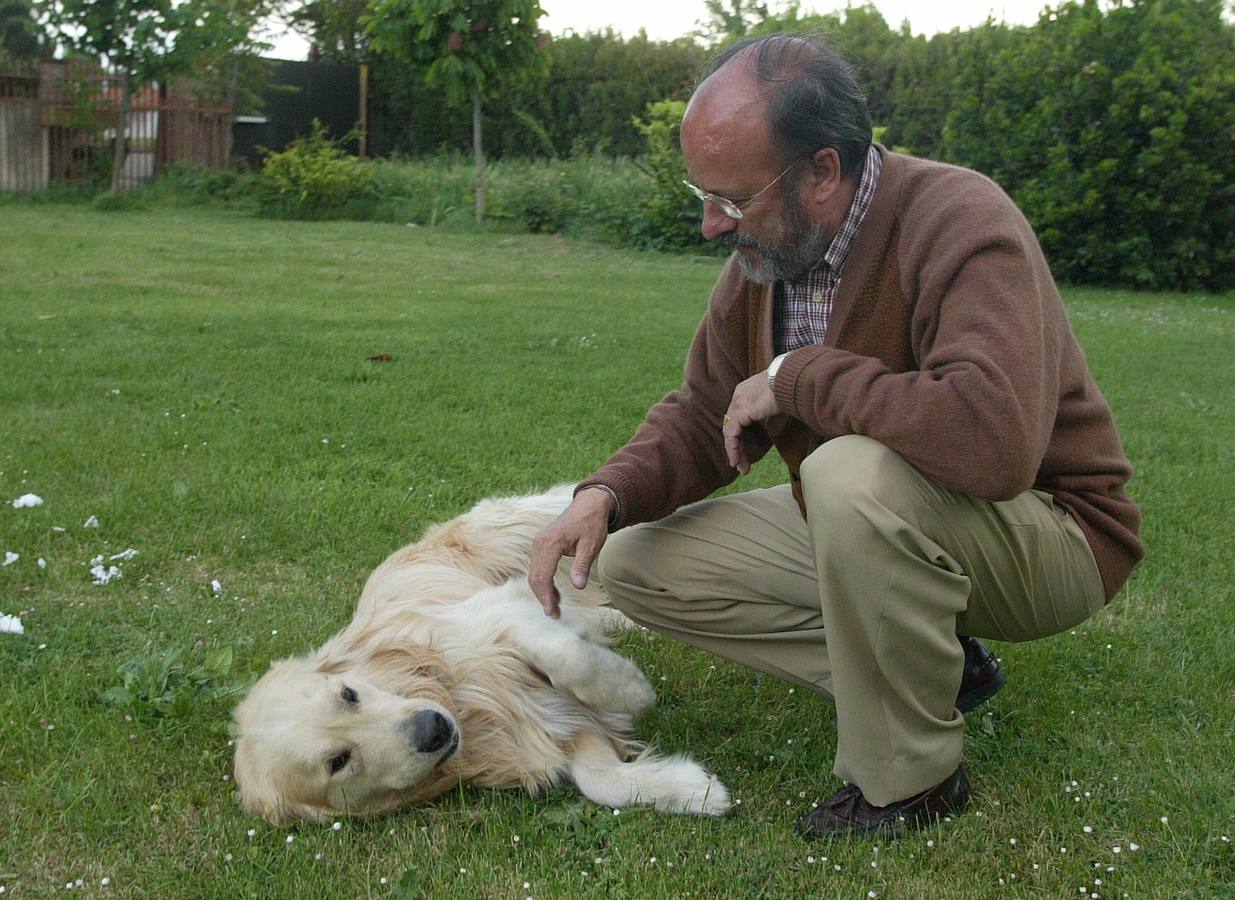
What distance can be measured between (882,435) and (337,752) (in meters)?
1.43

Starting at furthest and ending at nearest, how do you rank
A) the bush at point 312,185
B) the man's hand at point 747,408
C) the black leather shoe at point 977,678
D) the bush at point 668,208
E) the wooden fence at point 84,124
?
the wooden fence at point 84,124 → the bush at point 312,185 → the bush at point 668,208 → the black leather shoe at point 977,678 → the man's hand at point 747,408

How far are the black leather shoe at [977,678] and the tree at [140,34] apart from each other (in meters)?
18.3

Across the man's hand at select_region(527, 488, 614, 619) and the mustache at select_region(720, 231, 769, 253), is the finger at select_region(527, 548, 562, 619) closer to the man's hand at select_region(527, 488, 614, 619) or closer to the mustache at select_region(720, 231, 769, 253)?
the man's hand at select_region(527, 488, 614, 619)

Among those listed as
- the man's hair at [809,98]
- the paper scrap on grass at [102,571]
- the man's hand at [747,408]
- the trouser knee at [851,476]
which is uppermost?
the man's hair at [809,98]

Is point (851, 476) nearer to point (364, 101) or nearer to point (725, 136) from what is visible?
point (725, 136)

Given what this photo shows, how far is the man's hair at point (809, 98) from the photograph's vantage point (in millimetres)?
2562

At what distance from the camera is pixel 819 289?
2854 mm

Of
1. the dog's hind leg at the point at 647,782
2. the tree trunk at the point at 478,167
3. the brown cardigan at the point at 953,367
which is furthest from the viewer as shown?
the tree trunk at the point at 478,167

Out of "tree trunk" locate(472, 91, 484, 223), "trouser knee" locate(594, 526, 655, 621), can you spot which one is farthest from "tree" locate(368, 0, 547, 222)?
"trouser knee" locate(594, 526, 655, 621)

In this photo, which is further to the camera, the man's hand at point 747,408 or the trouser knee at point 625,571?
the trouser knee at point 625,571

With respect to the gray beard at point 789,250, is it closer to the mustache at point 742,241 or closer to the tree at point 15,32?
the mustache at point 742,241

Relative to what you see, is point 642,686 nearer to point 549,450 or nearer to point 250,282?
point 549,450

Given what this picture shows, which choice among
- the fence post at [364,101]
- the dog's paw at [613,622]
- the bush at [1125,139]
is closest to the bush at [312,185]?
the fence post at [364,101]

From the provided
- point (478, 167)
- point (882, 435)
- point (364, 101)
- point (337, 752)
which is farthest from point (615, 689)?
point (364, 101)
